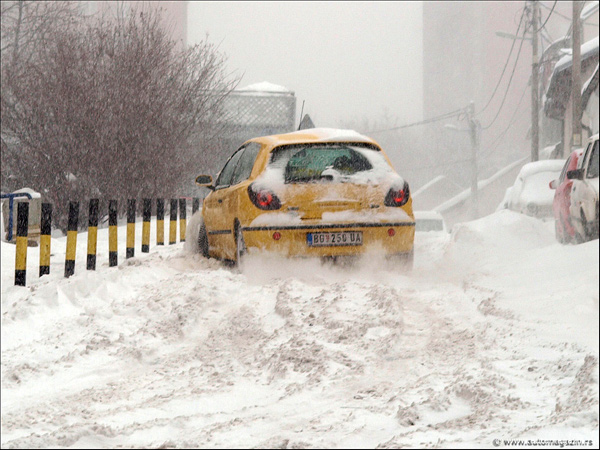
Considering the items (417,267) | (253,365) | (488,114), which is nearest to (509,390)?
(253,365)

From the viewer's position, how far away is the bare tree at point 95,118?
18.0 meters

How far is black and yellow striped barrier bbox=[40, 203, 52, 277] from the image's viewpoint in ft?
30.8

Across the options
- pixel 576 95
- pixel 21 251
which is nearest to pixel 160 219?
pixel 21 251

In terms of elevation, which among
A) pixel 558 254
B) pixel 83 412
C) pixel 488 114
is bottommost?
pixel 83 412

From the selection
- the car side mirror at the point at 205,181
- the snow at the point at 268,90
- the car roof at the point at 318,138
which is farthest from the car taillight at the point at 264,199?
the snow at the point at 268,90

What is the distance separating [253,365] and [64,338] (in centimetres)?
153

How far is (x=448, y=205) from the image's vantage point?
188ft

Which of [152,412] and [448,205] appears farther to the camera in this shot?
[448,205]

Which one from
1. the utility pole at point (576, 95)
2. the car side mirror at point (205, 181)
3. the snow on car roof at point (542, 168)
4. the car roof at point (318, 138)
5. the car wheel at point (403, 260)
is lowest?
the car wheel at point (403, 260)

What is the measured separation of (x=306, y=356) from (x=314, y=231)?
294cm

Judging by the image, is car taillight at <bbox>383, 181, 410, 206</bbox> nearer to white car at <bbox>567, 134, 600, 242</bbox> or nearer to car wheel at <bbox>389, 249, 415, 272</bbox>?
car wheel at <bbox>389, 249, 415, 272</bbox>

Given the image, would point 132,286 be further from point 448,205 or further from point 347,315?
point 448,205

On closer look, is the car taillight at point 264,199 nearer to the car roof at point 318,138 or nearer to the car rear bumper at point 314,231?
the car rear bumper at point 314,231

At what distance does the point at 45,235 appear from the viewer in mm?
9531
